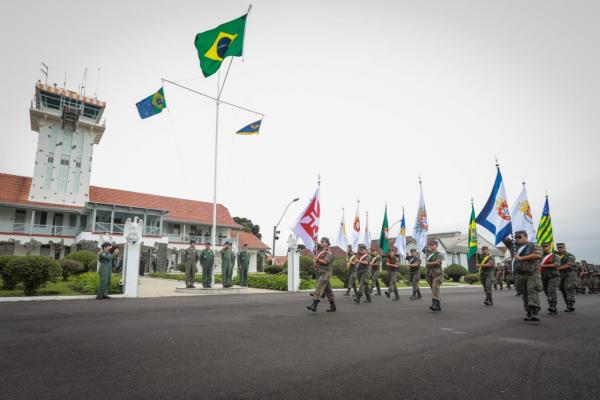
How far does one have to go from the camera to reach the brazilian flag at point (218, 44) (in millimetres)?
13547

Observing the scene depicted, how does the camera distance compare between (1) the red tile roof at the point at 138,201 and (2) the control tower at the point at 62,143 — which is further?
(2) the control tower at the point at 62,143

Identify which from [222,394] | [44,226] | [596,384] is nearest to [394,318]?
[596,384]

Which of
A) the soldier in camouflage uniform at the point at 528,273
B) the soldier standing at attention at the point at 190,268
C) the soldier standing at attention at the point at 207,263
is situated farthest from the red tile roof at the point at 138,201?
the soldier in camouflage uniform at the point at 528,273

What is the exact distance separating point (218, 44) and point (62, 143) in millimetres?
32406

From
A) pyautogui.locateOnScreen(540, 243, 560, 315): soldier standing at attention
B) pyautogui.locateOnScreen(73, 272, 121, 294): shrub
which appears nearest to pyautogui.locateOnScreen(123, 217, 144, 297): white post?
pyautogui.locateOnScreen(73, 272, 121, 294): shrub

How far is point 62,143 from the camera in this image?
3759 centimetres

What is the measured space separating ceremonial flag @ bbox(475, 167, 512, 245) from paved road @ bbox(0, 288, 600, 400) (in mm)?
8536

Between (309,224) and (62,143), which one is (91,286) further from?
(62,143)

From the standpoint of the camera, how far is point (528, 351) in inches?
191

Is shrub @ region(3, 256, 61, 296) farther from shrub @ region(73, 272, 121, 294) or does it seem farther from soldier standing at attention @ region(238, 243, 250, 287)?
soldier standing at attention @ region(238, 243, 250, 287)

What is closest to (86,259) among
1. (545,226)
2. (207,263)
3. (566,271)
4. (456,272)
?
(207,263)

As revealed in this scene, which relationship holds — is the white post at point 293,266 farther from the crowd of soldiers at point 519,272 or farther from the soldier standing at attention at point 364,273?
the soldier standing at attention at point 364,273

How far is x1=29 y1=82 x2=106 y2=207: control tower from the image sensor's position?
35875 mm

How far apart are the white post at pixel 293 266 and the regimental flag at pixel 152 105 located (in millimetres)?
8716
